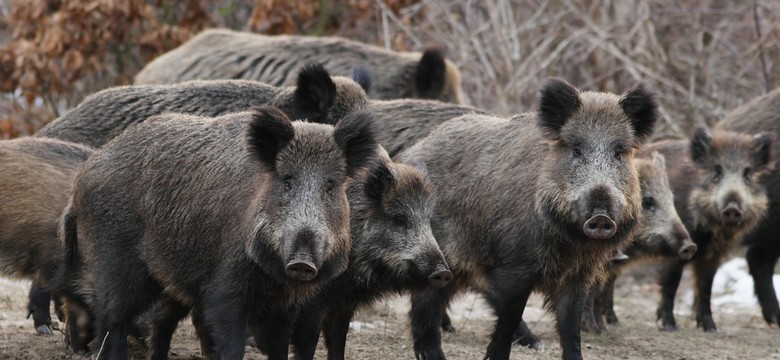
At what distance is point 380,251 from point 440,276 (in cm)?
42

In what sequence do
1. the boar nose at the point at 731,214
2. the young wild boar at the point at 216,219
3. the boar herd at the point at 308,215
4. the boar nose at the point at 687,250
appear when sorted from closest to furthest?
the young wild boar at the point at 216,219, the boar herd at the point at 308,215, the boar nose at the point at 687,250, the boar nose at the point at 731,214

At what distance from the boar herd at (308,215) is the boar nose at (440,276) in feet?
0.05

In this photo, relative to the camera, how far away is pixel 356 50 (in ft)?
33.8

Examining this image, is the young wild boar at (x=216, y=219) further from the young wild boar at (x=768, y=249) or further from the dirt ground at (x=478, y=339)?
the young wild boar at (x=768, y=249)

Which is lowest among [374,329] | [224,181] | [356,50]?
[374,329]

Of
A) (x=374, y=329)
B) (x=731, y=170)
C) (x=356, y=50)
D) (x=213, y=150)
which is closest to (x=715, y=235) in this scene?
(x=731, y=170)

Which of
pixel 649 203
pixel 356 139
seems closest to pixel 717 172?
pixel 649 203

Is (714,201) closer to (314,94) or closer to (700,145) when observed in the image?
(700,145)

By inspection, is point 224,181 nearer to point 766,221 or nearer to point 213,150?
point 213,150

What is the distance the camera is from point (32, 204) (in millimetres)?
6441

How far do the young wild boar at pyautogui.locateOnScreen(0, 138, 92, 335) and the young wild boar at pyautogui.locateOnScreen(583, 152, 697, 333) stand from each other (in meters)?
3.52

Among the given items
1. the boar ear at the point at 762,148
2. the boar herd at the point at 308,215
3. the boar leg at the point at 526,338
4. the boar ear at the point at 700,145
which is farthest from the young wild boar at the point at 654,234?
the boar ear at the point at 762,148

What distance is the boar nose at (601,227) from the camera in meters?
5.61

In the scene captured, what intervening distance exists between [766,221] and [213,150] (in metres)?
5.39
